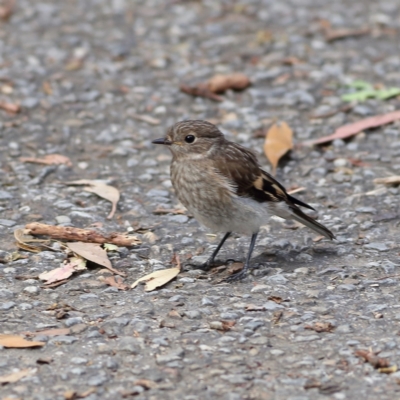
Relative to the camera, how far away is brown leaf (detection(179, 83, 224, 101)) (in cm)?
1022

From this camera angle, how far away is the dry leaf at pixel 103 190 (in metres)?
7.94

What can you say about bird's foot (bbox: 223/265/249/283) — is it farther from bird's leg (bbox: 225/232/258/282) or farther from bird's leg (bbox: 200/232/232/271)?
bird's leg (bbox: 200/232/232/271)

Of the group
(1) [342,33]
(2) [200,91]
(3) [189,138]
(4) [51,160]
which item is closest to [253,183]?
(3) [189,138]

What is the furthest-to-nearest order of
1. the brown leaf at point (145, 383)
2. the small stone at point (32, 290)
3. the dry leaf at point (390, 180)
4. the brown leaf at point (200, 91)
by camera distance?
1. the brown leaf at point (200, 91)
2. the dry leaf at point (390, 180)
3. the small stone at point (32, 290)
4. the brown leaf at point (145, 383)

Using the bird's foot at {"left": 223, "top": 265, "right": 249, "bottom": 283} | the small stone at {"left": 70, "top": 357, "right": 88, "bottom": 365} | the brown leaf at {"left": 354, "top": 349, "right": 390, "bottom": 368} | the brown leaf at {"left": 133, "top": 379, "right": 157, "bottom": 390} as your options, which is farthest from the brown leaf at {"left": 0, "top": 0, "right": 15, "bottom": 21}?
the brown leaf at {"left": 354, "top": 349, "right": 390, "bottom": 368}

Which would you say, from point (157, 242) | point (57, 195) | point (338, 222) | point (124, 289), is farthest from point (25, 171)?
point (338, 222)

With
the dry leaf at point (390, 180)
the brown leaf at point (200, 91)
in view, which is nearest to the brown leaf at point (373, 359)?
the dry leaf at point (390, 180)

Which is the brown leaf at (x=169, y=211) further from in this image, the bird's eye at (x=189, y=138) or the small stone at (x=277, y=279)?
the small stone at (x=277, y=279)

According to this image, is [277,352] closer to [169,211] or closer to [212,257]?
[212,257]

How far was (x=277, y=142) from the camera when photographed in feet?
29.5

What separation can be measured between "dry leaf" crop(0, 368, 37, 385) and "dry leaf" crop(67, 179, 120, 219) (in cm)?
284

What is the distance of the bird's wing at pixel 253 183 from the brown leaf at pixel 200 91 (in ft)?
10.8

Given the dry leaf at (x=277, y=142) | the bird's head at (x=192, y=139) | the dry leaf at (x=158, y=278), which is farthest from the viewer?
the dry leaf at (x=277, y=142)

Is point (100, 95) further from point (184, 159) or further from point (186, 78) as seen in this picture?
point (184, 159)
